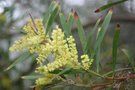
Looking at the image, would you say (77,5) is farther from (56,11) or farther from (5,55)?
(56,11)

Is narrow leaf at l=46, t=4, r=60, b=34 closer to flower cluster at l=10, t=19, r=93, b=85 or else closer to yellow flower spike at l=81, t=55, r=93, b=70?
flower cluster at l=10, t=19, r=93, b=85

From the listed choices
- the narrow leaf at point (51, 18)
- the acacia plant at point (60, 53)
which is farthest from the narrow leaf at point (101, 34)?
the narrow leaf at point (51, 18)

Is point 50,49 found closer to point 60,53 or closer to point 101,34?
point 60,53

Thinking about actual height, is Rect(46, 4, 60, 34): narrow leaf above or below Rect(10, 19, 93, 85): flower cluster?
above


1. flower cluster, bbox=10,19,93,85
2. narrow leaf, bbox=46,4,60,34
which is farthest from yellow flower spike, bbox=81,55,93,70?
narrow leaf, bbox=46,4,60,34

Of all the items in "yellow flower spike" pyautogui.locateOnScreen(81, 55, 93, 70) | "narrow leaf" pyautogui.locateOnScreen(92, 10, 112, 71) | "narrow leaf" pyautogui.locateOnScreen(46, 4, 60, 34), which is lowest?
"yellow flower spike" pyautogui.locateOnScreen(81, 55, 93, 70)

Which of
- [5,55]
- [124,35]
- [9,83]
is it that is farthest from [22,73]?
[124,35]

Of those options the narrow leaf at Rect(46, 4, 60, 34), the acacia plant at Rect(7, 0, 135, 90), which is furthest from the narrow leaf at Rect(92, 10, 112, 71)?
the narrow leaf at Rect(46, 4, 60, 34)

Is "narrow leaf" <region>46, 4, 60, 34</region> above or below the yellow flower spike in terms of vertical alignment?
above
